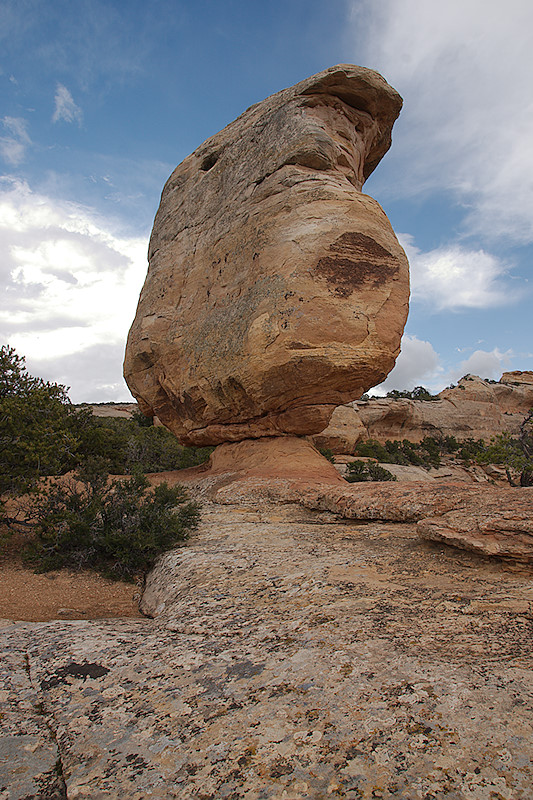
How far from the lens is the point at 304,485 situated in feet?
24.3

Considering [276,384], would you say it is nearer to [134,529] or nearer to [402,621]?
[134,529]

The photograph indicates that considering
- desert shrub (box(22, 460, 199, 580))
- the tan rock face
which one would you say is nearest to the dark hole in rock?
the tan rock face

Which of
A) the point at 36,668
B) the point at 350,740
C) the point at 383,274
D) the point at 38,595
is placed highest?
the point at 383,274

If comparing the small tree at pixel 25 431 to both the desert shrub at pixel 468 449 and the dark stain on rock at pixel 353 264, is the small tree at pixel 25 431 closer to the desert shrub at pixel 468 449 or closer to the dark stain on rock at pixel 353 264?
the dark stain on rock at pixel 353 264

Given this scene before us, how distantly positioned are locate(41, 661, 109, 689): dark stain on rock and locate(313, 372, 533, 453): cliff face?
2550 cm

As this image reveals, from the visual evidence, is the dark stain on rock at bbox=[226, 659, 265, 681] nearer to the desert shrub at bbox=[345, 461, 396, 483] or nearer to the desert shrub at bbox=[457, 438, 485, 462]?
the desert shrub at bbox=[345, 461, 396, 483]

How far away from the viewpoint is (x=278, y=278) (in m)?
8.13

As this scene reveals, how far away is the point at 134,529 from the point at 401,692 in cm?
468

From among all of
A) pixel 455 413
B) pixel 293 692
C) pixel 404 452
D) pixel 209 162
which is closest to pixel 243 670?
pixel 293 692

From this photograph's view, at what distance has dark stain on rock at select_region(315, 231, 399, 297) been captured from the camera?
785cm

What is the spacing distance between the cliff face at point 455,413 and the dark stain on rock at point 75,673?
25.5 metres

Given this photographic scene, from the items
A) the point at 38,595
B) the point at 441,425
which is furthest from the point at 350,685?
the point at 441,425

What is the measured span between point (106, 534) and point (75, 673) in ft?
12.0

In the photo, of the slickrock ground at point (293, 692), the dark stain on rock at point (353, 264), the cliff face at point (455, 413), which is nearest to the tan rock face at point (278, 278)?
the dark stain on rock at point (353, 264)
